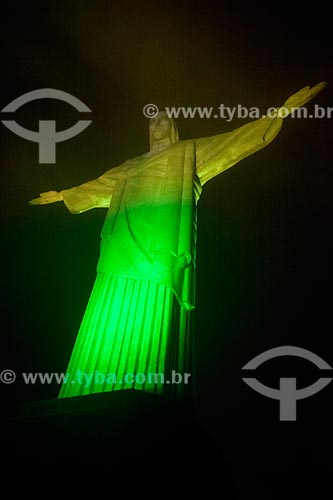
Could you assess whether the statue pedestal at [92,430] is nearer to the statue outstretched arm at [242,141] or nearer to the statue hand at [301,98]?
the statue outstretched arm at [242,141]

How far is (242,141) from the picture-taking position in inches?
221

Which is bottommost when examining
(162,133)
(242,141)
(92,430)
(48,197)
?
(92,430)

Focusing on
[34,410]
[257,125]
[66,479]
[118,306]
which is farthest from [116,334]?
[257,125]

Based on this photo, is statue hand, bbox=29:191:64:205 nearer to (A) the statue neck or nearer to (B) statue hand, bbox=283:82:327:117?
(A) the statue neck

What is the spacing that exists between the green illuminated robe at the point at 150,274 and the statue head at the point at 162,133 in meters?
0.28

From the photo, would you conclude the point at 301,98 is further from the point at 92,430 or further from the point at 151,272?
the point at 92,430

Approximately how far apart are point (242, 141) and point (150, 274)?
5.69ft

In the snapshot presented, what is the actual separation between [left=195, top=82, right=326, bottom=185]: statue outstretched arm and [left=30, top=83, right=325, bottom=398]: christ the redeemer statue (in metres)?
0.01

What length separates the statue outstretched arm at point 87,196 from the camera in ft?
21.1

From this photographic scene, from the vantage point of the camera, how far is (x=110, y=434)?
3572mm

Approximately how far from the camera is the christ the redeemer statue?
4645mm

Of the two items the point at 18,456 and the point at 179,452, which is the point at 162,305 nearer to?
the point at 179,452

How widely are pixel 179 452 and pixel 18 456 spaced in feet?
3.57

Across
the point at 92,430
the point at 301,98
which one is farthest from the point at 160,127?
the point at 92,430
